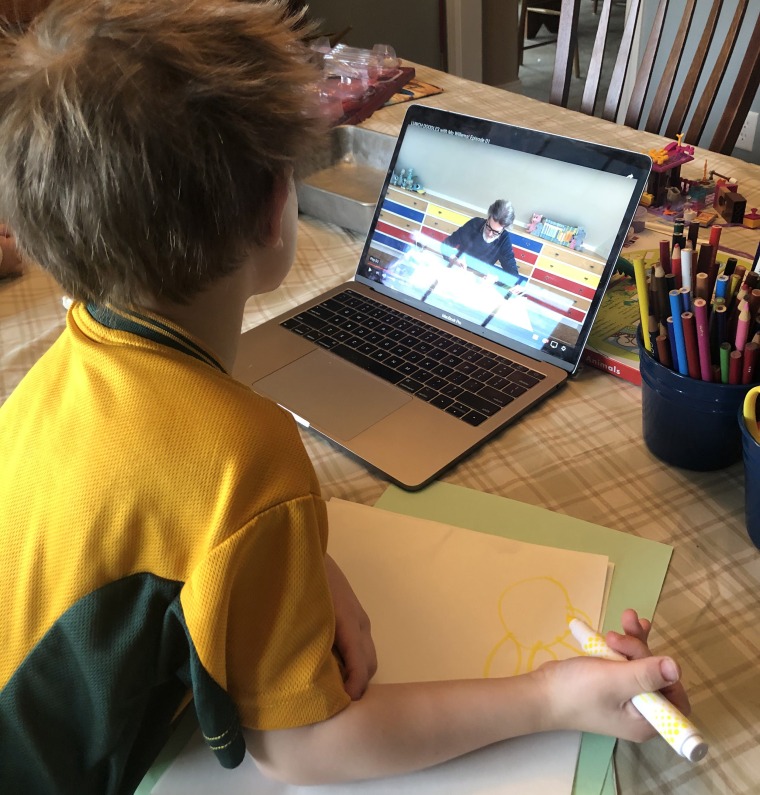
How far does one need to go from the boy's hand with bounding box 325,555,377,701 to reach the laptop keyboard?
25 cm

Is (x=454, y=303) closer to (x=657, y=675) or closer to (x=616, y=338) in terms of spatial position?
(x=616, y=338)

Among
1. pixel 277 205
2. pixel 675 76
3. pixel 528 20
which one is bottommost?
pixel 528 20

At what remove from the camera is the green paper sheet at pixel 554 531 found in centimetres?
57

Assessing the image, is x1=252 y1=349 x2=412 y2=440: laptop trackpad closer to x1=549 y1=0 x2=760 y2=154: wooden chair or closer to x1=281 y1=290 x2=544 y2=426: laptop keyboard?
x1=281 y1=290 x2=544 y2=426: laptop keyboard

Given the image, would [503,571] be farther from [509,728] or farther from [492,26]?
[492,26]

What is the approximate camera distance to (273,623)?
419mm

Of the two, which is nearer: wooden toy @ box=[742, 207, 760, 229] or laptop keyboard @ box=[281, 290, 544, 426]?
laptop keyboard @ box=[281, 290, 544, 426]

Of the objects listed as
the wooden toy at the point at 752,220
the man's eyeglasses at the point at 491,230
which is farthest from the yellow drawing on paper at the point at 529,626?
the wooden toy at the point at 752,220

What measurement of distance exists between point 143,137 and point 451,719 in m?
0.39

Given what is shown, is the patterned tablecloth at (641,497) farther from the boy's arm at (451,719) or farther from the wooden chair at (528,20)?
the wooden chair at (528,20)

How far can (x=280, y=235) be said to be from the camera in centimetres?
54

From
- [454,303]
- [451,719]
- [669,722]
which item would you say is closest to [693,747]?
[669,722]

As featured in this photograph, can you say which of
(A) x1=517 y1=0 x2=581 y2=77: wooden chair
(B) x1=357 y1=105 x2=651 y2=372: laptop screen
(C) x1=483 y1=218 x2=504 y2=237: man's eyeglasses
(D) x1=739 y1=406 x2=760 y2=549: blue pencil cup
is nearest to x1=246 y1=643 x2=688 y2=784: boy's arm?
(D) x1=739 y1=406 x2=760 y2=549: blue pencil cup

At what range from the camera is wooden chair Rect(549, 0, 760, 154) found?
1326 millimetres
